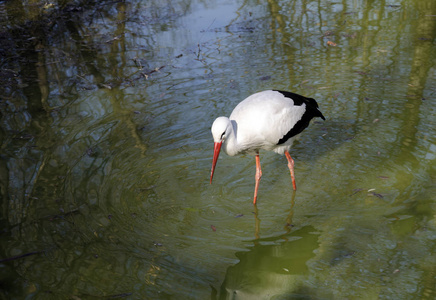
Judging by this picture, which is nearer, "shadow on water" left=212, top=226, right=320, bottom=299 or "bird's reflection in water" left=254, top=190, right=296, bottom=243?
"shadow on water" left=212, top=226, right=320, bottom=299

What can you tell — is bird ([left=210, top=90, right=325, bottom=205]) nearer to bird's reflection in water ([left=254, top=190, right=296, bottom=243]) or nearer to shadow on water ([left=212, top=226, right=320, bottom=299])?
bird's reflection in water ([left=254, top=190, right=296, bottom=243])

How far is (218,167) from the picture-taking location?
5426mm

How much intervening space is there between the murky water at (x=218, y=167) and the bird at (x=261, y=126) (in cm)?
51

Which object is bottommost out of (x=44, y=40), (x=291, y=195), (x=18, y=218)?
(x=291, y=195)

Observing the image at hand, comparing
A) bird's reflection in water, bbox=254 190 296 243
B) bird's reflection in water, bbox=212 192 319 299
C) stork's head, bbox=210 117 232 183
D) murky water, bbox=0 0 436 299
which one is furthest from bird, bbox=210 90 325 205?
bird's reflection in water, bbox=212 192 319 299

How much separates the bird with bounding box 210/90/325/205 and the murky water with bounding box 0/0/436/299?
20.2 inches

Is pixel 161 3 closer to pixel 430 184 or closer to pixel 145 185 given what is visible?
pixel 145 185

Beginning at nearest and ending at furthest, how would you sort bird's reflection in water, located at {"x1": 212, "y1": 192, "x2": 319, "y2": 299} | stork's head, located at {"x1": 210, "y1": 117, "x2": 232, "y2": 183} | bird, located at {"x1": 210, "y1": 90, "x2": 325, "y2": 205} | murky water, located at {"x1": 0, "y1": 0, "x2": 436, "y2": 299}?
1. bird's reflection in water, located at {"x1": 212, "y1": 192, "x2": 319, "y2": 299}
2. murky water, located at {"x1": 0, "y1": 0, "x2": 436, "y2": 299}
3. stork's head, located at {"x1": 210, "y1": 117, "x2": 232, "y2": 183}
4. bird, located at {"x1": 210, "y1": 90, "x2": 325, "y2": 205}

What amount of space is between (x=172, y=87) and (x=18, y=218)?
10.9 ft

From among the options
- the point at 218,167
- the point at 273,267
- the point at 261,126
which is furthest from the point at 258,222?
the point at 218,167

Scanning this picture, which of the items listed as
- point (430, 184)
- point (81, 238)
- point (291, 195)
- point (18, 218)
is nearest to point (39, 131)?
point (18, 218)

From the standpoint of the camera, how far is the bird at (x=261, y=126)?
4.44 metres

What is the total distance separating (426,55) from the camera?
7.22 m

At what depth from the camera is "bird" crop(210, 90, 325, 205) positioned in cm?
444
